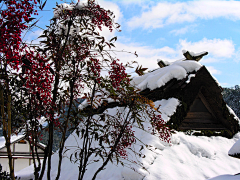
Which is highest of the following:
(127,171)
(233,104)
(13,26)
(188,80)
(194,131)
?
(233,104)

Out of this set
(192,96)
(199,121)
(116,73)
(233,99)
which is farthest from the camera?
(233,99)

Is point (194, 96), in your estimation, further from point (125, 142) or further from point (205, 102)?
point (125, 142)

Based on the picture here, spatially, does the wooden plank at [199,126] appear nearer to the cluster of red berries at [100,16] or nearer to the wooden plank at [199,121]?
the wooden plank at [199,121]

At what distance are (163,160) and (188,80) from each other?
2.81m

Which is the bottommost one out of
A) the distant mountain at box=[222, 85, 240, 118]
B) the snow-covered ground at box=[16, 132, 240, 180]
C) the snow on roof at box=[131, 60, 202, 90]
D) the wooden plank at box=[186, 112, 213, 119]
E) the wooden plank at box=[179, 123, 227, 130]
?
the snow-covered ground at box=[16, 132, 240, 180]

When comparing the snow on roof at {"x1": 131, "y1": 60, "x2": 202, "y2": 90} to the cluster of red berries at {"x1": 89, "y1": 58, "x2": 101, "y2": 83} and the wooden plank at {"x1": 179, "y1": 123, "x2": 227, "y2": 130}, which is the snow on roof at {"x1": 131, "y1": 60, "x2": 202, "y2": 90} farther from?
the cluster of red berries at {"x1": 89, "y1": 58, "x2": 101, "y2": 83}

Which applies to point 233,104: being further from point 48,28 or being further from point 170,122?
point 48,28

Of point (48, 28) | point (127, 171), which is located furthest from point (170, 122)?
point (48, 28)

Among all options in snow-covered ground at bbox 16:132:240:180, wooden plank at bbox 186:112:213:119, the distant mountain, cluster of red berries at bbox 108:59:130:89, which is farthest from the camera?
the distant mountain

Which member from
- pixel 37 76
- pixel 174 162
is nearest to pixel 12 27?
pixel 37 76

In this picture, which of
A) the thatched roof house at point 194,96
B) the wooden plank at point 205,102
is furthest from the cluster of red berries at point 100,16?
the wooden plank at point 205,102

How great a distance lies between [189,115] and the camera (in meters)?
6.71

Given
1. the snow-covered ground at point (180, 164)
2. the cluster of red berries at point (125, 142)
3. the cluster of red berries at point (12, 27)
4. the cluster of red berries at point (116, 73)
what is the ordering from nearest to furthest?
the cluster of red berries at point (12, 27), the cluster of red berries at point (116, 73), the cluster of red berries at point (125, 142), the snow-covered ground at point (180, 164)

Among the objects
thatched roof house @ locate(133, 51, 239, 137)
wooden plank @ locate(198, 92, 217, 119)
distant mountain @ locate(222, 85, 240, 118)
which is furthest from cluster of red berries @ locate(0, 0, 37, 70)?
distant mountain @ locate(222, 85, 240, 118)
